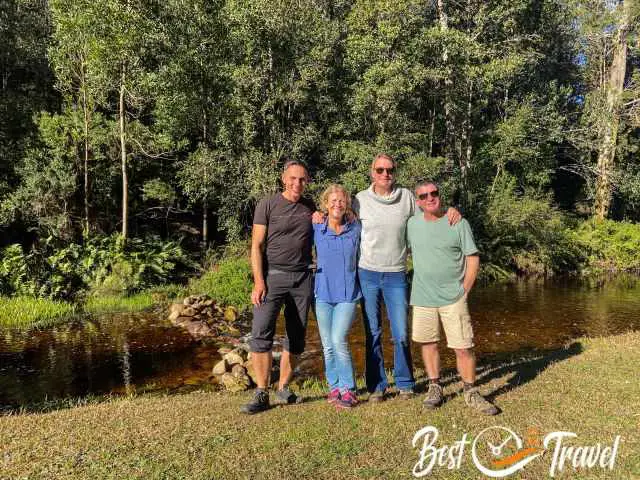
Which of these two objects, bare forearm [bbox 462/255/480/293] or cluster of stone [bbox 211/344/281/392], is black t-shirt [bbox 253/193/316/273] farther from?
cluster of stone [bbox 211/344/281/392]

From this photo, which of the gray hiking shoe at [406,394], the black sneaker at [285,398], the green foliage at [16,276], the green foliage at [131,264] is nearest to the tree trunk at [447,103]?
the green foliage at [131,264]

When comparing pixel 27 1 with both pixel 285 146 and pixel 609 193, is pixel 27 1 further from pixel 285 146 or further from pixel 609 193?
pixel 609 193

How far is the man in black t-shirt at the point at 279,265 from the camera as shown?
4.93m

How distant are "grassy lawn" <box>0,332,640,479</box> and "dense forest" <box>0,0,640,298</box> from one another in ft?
31.8

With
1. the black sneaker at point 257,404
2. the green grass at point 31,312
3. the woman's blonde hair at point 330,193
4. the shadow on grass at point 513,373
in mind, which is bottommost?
the green grass at point 31,312

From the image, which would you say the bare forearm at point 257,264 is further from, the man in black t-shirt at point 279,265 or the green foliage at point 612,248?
the green foliage at point 612,248

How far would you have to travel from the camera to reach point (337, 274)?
4.86 metres

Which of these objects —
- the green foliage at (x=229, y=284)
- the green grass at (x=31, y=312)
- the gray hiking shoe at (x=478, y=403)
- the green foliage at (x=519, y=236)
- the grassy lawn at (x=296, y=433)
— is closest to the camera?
the grassy lawn at (x=296, y=433)

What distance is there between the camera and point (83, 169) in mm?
16500

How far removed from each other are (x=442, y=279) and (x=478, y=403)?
1.26 meters

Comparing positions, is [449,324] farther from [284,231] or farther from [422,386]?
[284,231]

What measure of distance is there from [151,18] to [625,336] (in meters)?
15.0

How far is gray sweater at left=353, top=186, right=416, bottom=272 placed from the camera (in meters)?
4.98

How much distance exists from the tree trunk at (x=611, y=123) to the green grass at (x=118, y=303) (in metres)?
20.7
